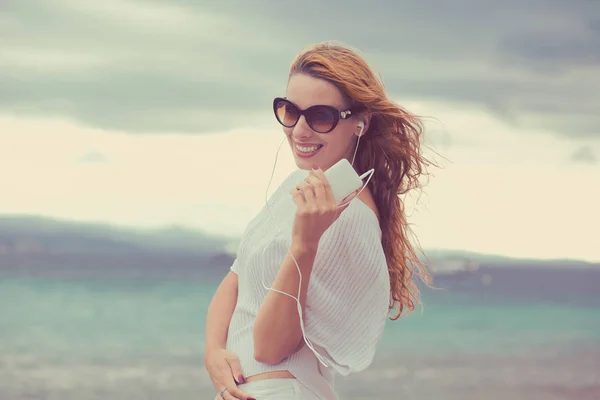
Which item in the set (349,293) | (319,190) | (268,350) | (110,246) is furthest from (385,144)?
(110,246)

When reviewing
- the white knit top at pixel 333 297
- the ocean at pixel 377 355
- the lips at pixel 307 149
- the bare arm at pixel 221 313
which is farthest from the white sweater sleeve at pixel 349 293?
the ocean at pixel 377 355

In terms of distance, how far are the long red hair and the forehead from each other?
0.01 m

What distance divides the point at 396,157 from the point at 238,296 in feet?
1.81

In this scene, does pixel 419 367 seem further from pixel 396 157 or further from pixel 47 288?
pixel 396 157

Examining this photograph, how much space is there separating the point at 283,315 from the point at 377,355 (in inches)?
310

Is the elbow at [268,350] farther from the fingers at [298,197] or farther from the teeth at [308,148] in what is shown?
the teeth at [308,148]

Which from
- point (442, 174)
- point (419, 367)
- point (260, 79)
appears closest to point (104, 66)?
point (260, 79)

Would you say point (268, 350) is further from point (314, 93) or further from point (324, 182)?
point (314, 93)

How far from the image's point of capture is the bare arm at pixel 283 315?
172 cm

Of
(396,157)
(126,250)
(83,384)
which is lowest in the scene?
(83,384)

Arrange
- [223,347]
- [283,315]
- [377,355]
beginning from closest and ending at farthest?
1. [283,315]
2. [223,347]
3. [377,355]

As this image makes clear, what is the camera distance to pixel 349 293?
1.96 m

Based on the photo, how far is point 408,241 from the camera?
7.37 ft

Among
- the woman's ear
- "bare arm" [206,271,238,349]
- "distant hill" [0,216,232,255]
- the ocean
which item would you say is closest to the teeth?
the woman's ear
